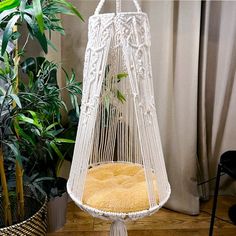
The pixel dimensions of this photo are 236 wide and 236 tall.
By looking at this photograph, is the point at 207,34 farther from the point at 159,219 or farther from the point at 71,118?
the point at 159,219

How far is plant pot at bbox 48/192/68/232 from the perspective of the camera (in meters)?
1.84

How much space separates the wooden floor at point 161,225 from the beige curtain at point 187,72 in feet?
0.24

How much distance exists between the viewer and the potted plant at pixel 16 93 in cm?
101

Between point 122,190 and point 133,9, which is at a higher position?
point 133,9

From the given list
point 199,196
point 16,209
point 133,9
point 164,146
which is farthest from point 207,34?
point 16,209

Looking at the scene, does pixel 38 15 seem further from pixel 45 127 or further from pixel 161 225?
pixel 161 225

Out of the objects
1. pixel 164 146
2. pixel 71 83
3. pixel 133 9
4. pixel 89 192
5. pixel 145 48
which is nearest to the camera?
pixel 145 48

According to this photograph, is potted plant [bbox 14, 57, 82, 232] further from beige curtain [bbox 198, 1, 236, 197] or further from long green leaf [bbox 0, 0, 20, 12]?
beige curtain [bbox 198, 1, 236, 197]

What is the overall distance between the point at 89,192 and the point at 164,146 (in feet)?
3.00

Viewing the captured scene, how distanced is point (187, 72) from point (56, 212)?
1.20m

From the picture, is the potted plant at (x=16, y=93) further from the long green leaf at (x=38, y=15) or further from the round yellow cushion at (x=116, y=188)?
the round yellow cushion at (x=116, y=188)

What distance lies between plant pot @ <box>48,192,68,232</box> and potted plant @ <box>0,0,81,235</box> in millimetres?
200

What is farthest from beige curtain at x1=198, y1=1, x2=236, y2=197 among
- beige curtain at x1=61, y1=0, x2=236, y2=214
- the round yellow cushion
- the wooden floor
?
the round yellow cushion

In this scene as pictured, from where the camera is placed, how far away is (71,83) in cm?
156
